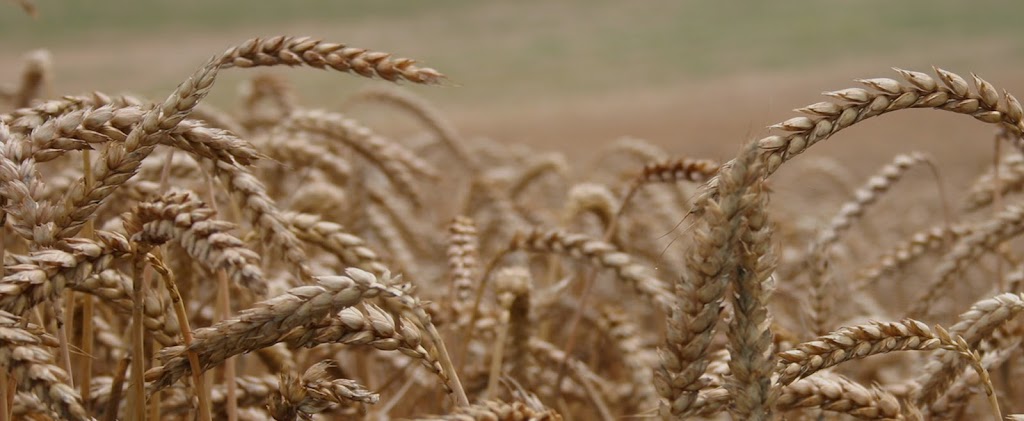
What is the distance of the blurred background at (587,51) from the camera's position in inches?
789

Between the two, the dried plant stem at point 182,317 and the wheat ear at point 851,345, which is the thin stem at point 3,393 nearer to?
the dried plant stem at point 182,317

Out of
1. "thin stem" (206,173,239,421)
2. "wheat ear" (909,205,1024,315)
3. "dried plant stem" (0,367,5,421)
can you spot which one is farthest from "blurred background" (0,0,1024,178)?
"dried plant stem" (0,367,5,421)

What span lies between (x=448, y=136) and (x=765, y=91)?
20458 mm

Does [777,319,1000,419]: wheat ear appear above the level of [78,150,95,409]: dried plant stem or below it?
above

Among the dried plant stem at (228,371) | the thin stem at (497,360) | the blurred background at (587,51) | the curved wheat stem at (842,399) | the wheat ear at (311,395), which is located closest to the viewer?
the wheat ear at (311,395)

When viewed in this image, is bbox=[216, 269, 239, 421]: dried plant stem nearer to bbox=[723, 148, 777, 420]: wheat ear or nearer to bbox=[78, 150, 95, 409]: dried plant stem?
bbox=[78, 150, 95, 409]: dried plant stem

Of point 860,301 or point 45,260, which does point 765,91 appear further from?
point 45,260

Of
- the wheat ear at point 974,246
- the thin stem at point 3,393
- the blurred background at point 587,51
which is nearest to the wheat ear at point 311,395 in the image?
the thin stem at point 3,393

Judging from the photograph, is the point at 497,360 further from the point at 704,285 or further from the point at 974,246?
the point at 974,246

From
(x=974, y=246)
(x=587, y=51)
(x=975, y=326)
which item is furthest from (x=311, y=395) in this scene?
(x=587, y=51)

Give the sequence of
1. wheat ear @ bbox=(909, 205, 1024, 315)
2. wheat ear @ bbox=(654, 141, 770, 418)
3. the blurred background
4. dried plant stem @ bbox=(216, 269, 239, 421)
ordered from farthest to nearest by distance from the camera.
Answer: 1. the blurred background
2. wheat ear @ bbox=(909, 205, 1024, 315)
3. dried plant stem @ bbox=(216, 269, 239, 421)
4. wheat ear @ bbox=(654, 141, 770, 418)

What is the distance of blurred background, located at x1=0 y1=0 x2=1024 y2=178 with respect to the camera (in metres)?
20.0

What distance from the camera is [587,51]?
1217 inches

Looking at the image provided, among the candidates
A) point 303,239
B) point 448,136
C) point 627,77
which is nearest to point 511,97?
point 627,77
